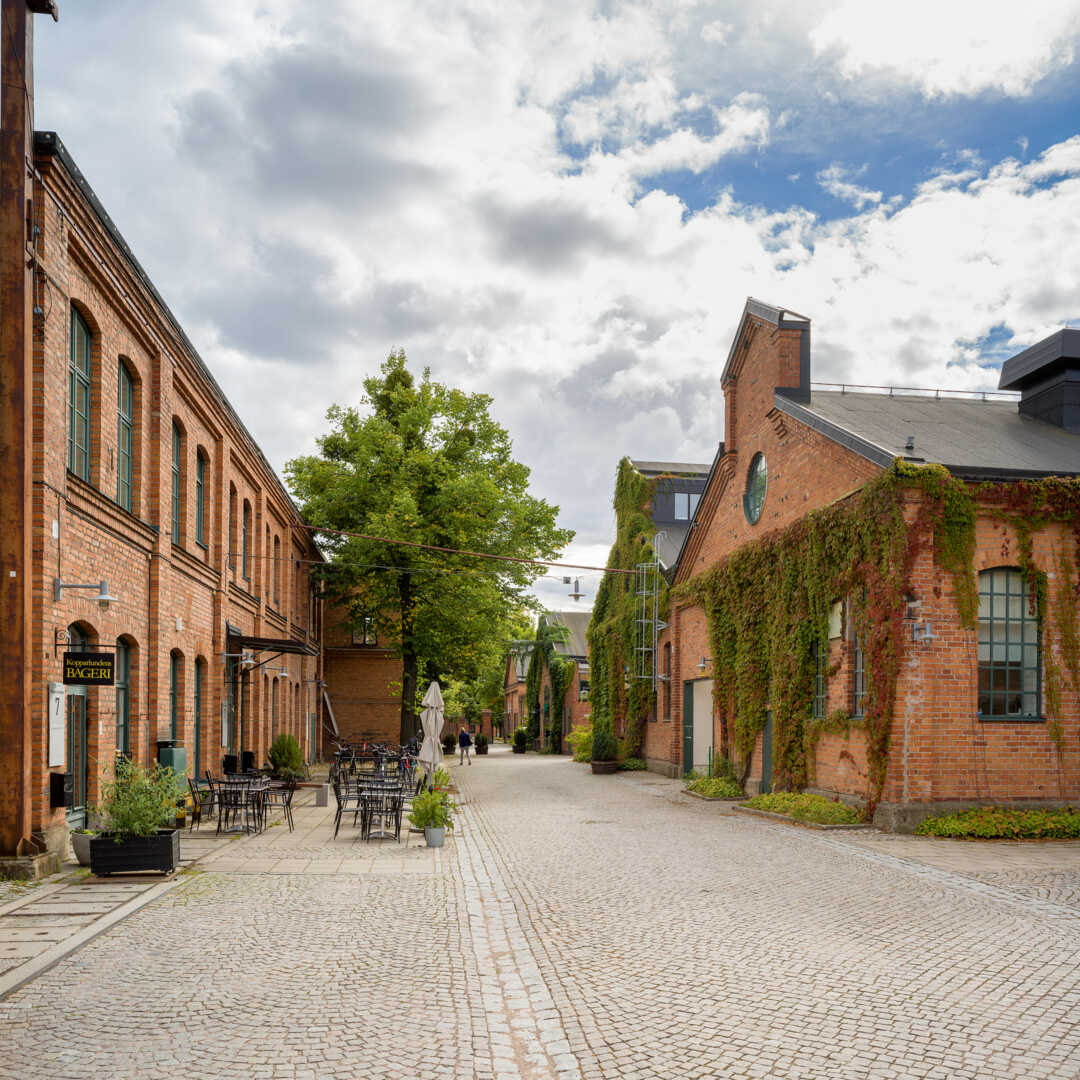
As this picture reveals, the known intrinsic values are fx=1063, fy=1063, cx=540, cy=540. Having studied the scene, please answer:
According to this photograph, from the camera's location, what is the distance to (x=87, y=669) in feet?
37.1

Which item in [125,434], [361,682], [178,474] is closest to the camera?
[125,434]

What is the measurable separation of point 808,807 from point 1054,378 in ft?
34.1

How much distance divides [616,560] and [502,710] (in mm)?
52657

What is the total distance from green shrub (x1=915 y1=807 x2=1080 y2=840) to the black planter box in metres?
9.88

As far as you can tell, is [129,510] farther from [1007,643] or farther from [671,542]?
[671,542]

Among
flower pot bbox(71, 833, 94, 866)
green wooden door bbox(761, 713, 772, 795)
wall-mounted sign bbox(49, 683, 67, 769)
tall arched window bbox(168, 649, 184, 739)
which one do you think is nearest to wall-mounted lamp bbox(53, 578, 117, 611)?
wall-mounted sign bbox(49, 683, 67, 769)

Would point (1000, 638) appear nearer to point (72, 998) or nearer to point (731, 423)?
point (731, 423)

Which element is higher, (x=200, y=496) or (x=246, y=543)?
(x=200, y=496)

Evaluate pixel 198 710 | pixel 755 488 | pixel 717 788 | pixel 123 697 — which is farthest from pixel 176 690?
pixel 755 488

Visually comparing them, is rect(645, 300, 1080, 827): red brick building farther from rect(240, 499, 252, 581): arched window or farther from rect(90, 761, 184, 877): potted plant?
rect(240, 499, 252, 581): arched window

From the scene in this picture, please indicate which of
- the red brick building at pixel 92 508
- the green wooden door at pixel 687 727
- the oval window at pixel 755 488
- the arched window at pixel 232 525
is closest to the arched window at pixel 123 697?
the red brick building at pixel 92 508

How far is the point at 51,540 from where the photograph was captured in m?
11.3

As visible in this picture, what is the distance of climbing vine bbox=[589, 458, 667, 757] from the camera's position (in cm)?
3153

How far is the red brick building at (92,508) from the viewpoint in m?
10.7
